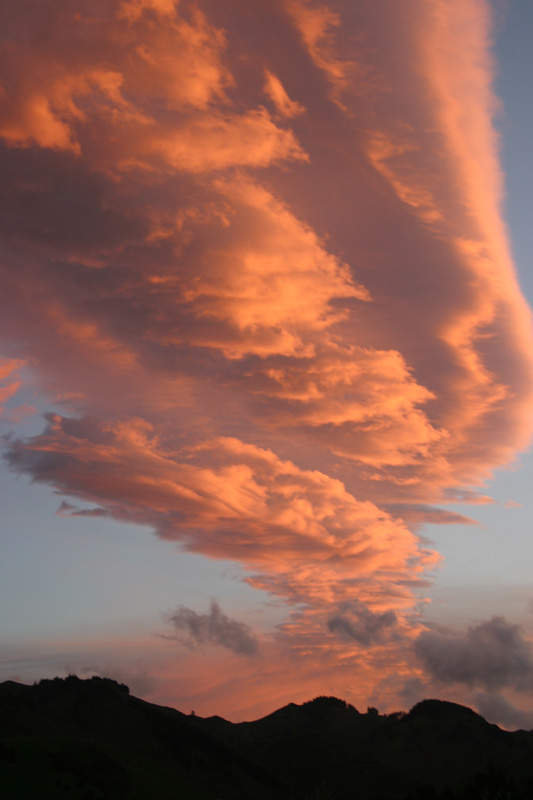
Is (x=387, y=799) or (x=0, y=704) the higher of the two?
(x=0, y=704)

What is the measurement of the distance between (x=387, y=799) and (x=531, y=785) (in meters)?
49.2

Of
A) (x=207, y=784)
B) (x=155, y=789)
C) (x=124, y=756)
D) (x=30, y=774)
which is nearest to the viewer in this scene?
(x=30, y=774)

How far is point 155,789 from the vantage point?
500 ft

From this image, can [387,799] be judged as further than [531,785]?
Yes

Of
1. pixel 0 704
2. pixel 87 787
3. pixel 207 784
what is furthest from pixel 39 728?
pixel 87 787

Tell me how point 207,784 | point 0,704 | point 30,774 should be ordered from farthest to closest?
1. point 207,784
2. point 0,704
3. point 30,774

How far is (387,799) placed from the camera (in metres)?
190

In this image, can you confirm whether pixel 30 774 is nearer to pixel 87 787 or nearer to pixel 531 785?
pixel 87 787

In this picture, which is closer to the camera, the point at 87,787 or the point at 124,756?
the point at 87,787

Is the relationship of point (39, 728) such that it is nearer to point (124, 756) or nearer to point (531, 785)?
point (124, 756)

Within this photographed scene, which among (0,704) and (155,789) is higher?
(0,704)

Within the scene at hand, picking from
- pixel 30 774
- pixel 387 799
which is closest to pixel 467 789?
pixel 387 799

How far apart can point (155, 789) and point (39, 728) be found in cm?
5132

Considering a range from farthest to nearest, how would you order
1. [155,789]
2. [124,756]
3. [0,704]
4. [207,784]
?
1. [207,784]
2. [0,704]
3. [124,756]
4. [155,789]
